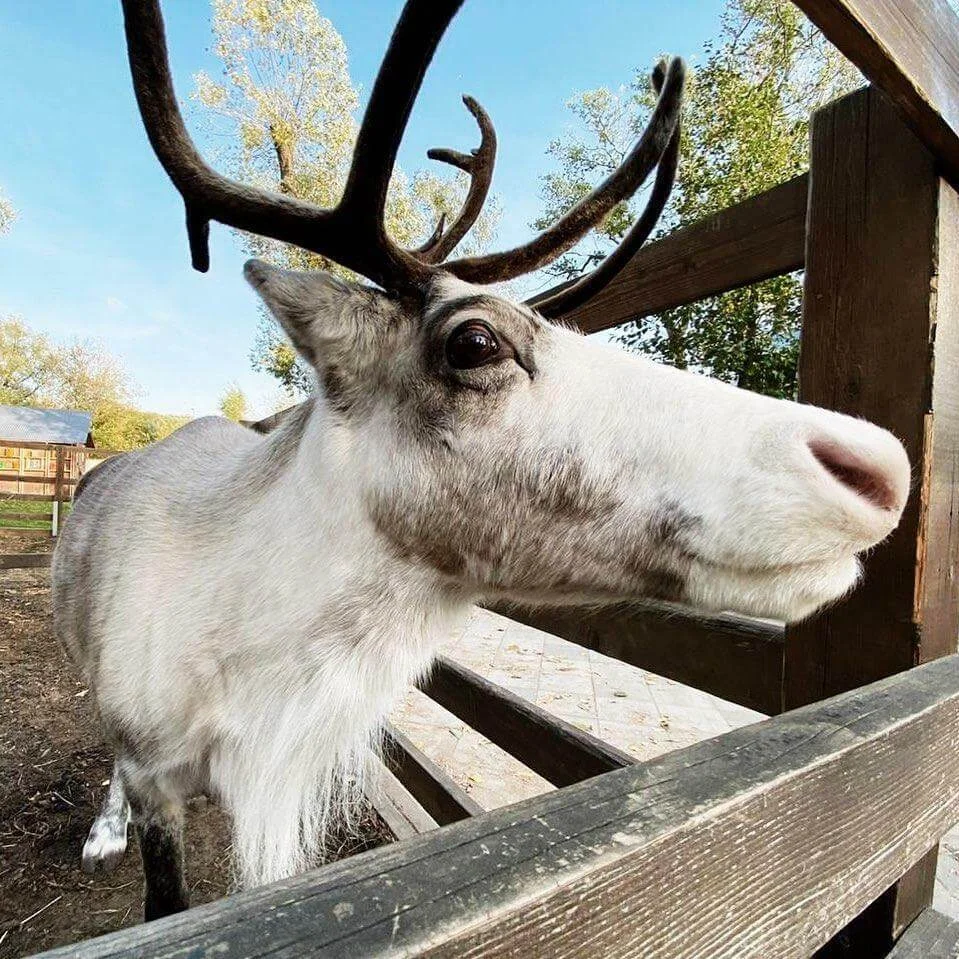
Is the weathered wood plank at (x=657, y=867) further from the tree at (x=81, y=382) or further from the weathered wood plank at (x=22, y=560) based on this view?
the tree at (x=81, y=382)

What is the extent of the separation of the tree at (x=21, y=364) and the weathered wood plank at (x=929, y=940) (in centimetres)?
5444

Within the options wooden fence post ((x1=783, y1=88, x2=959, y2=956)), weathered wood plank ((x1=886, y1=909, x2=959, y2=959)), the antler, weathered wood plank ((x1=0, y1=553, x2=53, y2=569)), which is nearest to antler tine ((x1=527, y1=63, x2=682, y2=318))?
the antler

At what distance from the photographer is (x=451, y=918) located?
0.40 meters

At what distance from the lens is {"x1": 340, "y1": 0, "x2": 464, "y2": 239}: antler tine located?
1.09 metres

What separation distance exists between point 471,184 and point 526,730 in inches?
87.8

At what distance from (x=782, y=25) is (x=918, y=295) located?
10.3m

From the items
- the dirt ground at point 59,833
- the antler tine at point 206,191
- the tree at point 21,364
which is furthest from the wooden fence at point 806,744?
the tree at point 21,364

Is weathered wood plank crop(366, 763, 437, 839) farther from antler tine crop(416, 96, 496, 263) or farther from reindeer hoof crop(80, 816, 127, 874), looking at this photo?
antler tine crop(416, 96, 496, 263)

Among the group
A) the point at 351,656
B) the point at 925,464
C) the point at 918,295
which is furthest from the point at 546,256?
the point at 351,656

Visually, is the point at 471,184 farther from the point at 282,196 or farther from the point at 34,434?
the point at 34,434

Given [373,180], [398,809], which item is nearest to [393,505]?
[373,180]

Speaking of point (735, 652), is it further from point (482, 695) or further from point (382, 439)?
point (482, 695)

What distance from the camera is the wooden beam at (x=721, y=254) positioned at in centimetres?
142

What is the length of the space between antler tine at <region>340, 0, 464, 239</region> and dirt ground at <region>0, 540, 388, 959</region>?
8.59 feet
